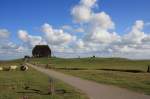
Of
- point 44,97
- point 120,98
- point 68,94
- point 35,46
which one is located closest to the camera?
point 120,98

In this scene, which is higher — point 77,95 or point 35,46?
point 35,46

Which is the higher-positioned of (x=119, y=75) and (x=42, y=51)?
(x=42, y=51)

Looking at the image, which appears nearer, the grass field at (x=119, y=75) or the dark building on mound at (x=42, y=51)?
the grass field at (x=119, y=75)

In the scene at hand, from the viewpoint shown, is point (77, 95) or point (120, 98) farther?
point (77, 95)

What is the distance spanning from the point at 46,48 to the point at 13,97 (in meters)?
170

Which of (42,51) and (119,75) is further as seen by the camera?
(42,51)

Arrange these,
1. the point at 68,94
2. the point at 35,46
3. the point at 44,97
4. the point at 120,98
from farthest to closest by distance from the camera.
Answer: the point at 35,46 → the point at 68,94 → the point at 44,97 → the point at 120,98

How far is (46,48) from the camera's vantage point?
191 metres

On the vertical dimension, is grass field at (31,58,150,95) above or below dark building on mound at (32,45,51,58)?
below

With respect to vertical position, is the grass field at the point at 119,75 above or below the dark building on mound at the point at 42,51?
below

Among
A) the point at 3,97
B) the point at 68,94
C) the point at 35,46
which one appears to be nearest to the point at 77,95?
the point at 68,94

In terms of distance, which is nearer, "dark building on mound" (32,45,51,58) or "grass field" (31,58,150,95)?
"grass field" (31,58,150,95)

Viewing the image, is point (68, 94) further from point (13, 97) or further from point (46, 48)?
point (46, 48)

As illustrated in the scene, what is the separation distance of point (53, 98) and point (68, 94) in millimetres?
2271
